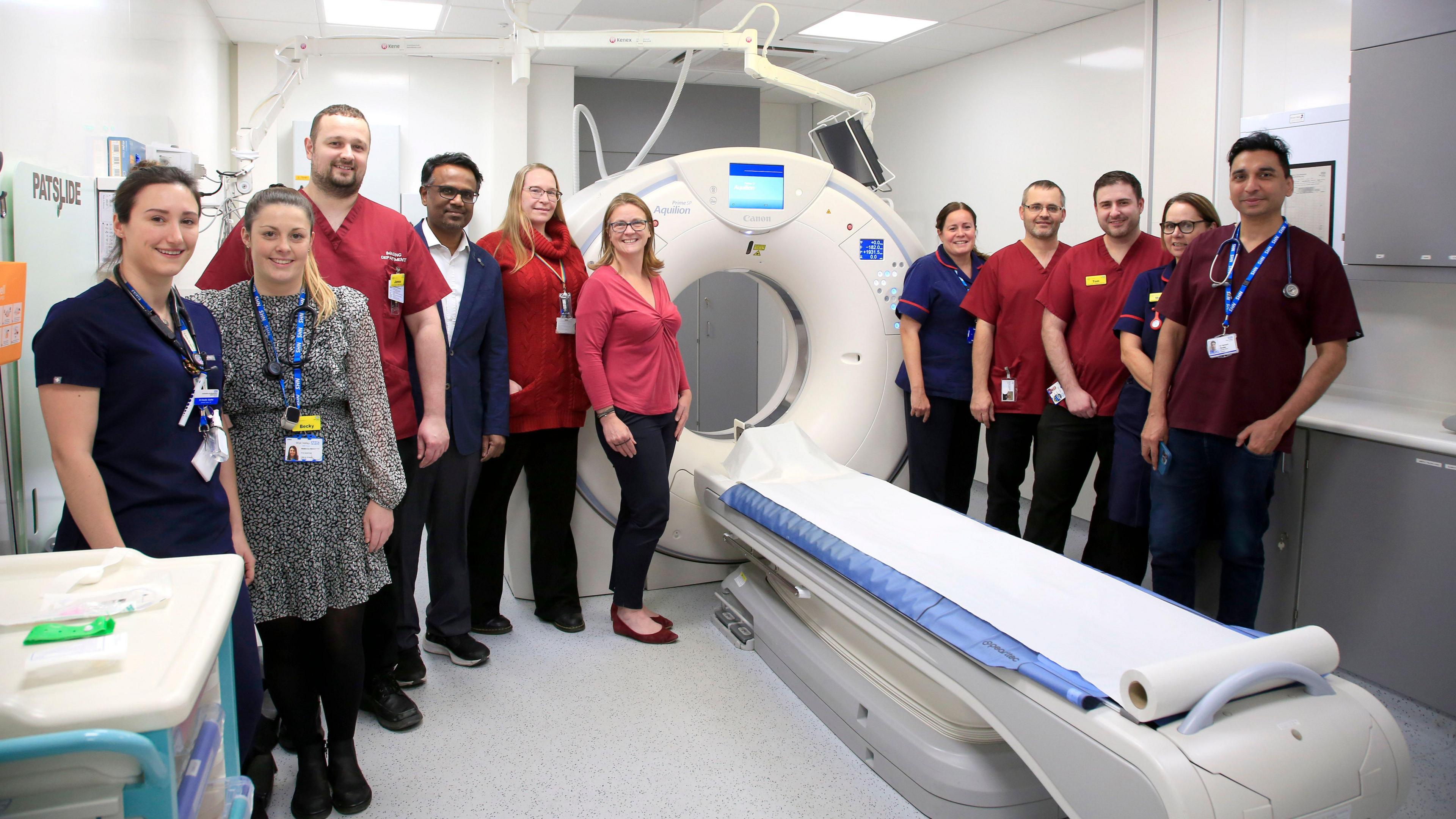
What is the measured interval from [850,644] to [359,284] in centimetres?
129

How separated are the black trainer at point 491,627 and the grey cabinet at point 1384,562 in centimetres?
208

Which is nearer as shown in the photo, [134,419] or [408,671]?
[134,419]

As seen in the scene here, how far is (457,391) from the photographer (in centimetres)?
223

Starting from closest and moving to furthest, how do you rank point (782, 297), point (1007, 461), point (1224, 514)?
point (1224, 514) < point (1007, 461) < point (782, 297)

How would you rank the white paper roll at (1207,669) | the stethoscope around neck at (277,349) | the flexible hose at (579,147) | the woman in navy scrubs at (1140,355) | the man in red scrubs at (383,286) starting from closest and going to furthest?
the white paper roll at (1207,669)
the stethoscope around neck at (277,349)
the man in red scrubs at (383,286)
the woman in navy scrubs at (1140,355)
the flexible hose at (579,147)

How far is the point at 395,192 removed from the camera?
443 cm

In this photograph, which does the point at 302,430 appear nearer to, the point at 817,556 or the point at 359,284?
the point at 359,284

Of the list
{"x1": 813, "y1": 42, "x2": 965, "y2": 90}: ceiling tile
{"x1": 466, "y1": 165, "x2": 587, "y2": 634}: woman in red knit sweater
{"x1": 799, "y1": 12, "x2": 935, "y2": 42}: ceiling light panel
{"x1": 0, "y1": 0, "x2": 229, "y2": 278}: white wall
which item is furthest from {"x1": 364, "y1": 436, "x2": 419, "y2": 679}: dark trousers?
{"x1": 813, "y1": 42, "x2": 965, "y2": 90}: ceiling tile

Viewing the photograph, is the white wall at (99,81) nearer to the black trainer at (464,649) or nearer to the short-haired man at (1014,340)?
the black trainer at (464,649)

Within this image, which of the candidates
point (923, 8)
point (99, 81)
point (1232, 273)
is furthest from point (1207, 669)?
point (923, 8)

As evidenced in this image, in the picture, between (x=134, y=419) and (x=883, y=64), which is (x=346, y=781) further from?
(x=883, y=64)

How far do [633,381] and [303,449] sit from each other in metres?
0.99

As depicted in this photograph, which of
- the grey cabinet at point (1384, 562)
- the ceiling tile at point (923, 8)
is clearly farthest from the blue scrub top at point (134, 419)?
the ceiling tile at point (923, 8)

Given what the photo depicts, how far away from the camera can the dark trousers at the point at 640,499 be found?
245cm
